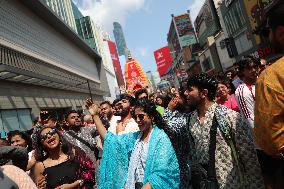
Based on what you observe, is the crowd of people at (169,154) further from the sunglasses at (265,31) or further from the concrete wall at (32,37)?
the concrete wall at (32,37)

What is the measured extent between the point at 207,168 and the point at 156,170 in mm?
556

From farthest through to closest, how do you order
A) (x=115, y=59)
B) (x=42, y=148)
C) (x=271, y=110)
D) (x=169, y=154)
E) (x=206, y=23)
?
(x=115, y=59) < (x=206, y=23) < (x=42, y=148) < (x=169, y=154) < (x=271, y=110)

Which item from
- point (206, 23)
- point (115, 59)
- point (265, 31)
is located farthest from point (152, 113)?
point (115, 59)

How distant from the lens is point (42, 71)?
20000mm

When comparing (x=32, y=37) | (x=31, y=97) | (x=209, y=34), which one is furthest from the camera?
(x=209, y=34)

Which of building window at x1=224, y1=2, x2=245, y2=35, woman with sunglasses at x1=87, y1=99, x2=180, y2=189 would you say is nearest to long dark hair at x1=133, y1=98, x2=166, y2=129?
woman with sunglasses at x1=87, y1=99, x2=180, y2=189

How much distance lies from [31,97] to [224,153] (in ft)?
50.2

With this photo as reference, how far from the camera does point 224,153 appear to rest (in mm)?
3479

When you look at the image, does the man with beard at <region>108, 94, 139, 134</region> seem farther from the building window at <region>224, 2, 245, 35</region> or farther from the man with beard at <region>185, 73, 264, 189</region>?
the building window at <region>224, 2, 245, 35</region>

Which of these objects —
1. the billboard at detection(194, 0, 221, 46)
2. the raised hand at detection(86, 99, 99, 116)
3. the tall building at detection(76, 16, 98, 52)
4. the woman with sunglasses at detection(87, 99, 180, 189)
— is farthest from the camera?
the tall building at detection(76, 16, 98, 52)

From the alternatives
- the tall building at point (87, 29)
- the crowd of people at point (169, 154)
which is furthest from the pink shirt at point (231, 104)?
the tall building at point (87, 29)

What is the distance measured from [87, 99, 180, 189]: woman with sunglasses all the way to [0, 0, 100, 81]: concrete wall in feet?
41.0

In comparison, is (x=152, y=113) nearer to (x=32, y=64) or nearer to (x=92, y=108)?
(x=92, y=108)

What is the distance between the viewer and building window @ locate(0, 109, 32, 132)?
13.9m
